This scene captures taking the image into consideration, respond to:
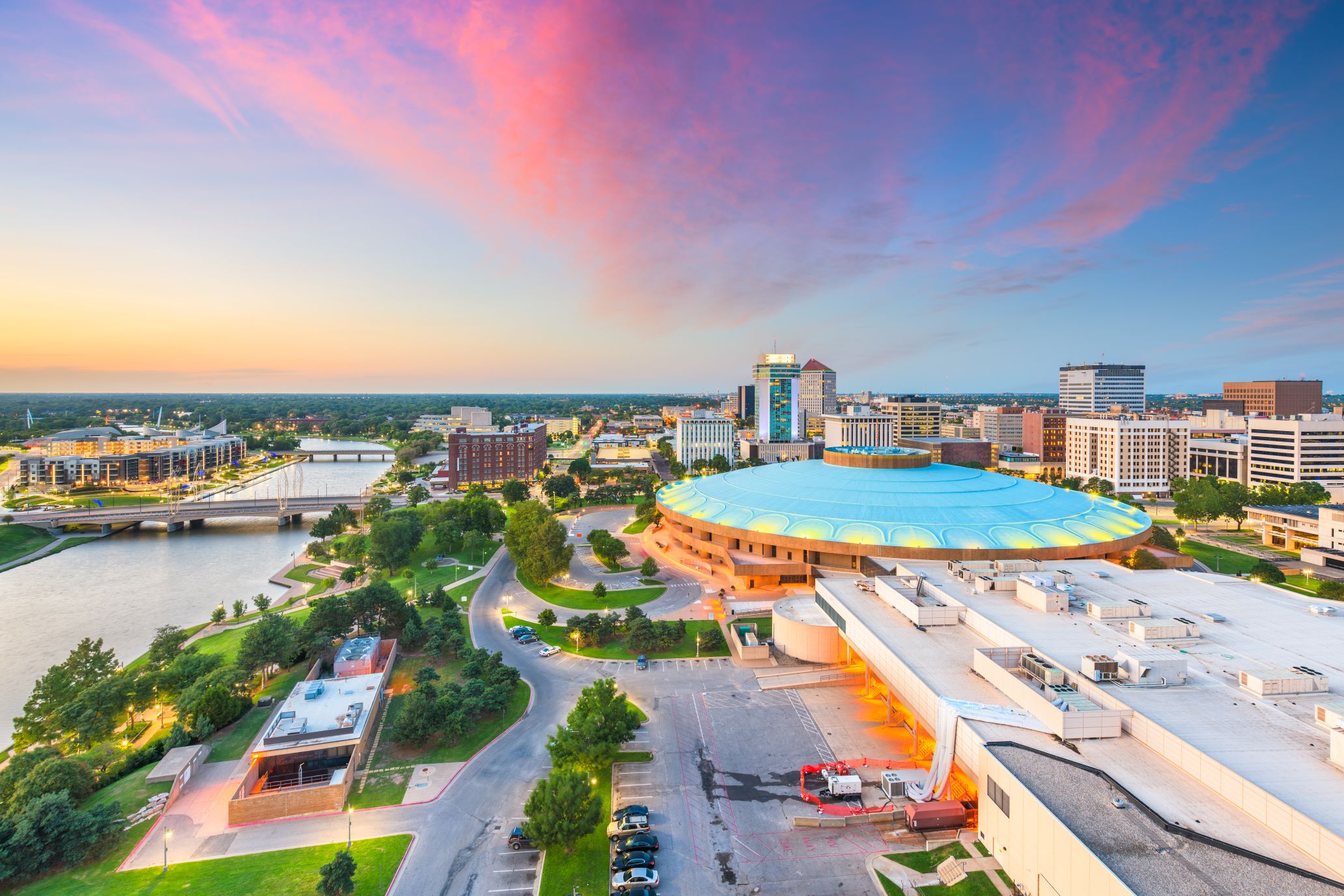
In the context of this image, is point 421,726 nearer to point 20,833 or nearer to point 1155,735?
point 20,833

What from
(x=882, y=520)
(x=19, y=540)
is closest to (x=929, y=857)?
(x=882, y=520)

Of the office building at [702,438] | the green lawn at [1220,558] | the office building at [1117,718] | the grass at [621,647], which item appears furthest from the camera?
the office building at [702,438]

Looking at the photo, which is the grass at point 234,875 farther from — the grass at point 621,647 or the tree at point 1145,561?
the tree at point 1145,561

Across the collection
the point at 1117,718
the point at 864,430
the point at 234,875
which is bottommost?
the point at 234,875

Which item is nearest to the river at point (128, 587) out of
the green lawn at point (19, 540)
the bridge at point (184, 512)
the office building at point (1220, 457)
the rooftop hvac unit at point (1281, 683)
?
the bridge at point (184, 512)

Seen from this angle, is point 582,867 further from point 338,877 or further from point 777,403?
point 777,403
